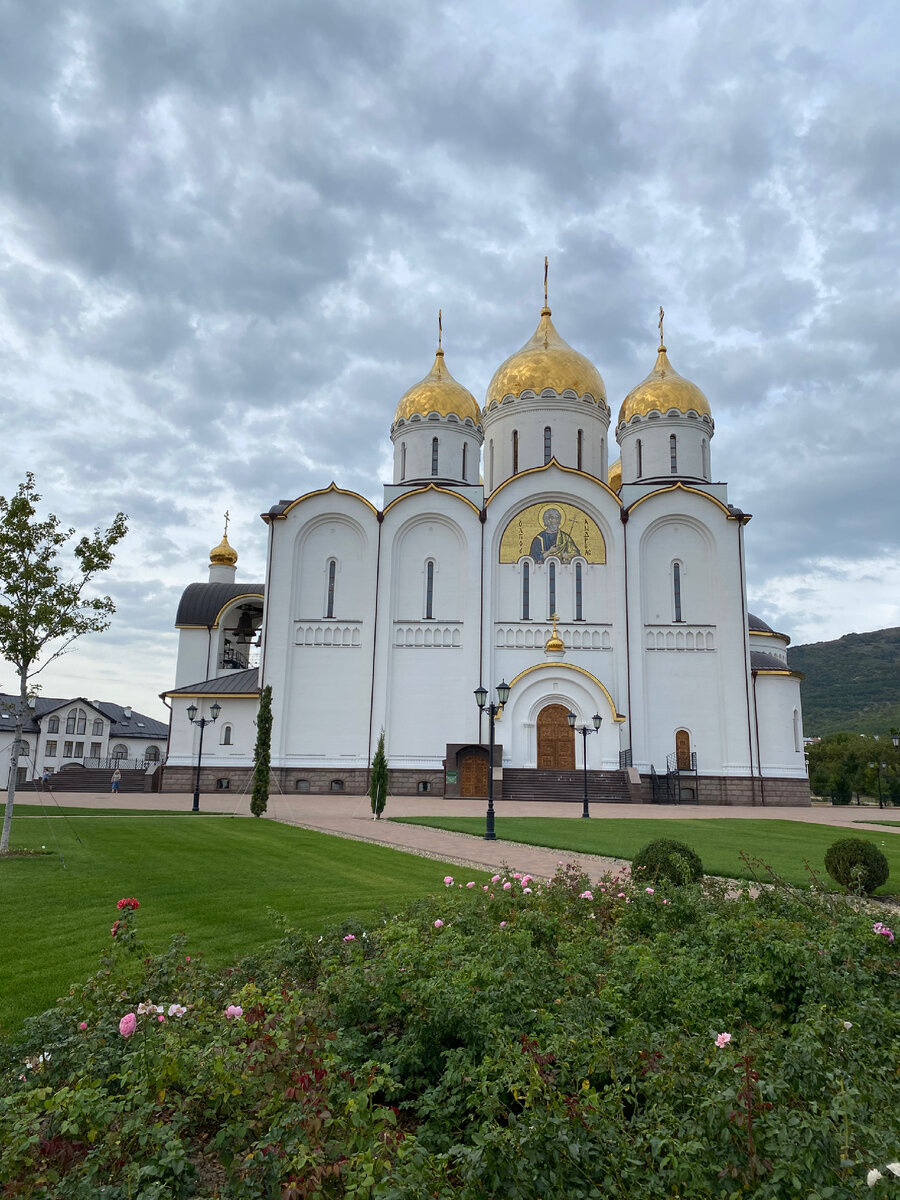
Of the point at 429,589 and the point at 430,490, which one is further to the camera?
the point at 430,490

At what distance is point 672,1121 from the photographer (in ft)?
12.1

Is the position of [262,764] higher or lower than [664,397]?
lower

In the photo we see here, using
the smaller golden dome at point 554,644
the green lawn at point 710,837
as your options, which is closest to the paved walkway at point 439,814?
the green lawn at point 710,837

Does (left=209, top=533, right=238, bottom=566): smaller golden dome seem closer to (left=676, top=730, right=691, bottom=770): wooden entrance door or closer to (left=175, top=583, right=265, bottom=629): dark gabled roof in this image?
(left=175, top=583, right=265, bottom=629): dark gabled roof

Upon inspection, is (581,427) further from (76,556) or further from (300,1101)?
(300,1101)

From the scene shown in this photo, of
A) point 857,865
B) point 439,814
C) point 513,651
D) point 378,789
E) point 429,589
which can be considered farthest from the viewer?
point 429,589

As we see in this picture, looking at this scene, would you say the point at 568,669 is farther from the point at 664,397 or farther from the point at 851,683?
the point at 851,683

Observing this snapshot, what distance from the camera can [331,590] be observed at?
36.2 m

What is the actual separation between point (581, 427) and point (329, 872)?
3218cm

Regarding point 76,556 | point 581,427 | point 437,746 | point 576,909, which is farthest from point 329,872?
point 581,427

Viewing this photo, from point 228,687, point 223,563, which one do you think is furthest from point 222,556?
point 228,687

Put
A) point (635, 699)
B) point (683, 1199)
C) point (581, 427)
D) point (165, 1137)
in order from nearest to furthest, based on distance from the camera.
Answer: point (683, 1199) → point (165, 1137) → point (635, 699) → point (581, 427)

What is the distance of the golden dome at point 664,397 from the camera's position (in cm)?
3997

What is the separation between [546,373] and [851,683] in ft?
224
